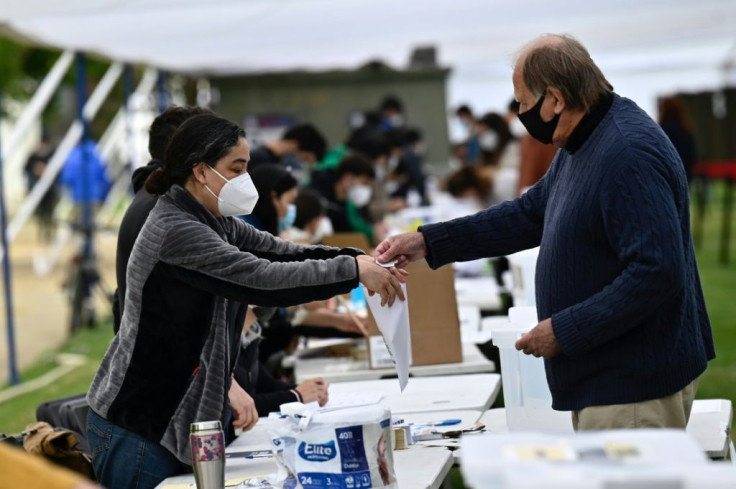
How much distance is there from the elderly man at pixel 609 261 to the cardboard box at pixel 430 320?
1681mm

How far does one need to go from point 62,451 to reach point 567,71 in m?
1.87

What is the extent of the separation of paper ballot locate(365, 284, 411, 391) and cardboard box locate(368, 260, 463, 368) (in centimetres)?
129

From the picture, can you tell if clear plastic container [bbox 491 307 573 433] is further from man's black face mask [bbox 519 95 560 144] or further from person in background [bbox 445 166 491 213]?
person in background [bbox 445 166 491 213]

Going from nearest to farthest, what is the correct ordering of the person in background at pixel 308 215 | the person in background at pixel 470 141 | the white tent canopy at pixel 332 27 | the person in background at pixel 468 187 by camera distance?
1. the person in background at pixel 308 215
2. the white tent canopy at pixel 332 27
3. the person in background at pixel 468 187
4. the person in background at pixel 470 141

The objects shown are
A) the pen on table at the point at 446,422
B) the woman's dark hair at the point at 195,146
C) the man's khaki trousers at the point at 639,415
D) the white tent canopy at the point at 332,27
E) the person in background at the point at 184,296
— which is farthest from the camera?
the white tent canopy at the point at 332,27

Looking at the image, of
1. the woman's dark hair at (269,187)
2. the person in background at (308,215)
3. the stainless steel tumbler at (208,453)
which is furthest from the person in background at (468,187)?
the stainless steel tumbler at (208,453)

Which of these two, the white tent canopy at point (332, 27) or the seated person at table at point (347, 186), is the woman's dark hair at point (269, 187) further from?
the seated person at table at point (347, 186)

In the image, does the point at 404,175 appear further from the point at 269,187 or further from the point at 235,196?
the point at 235,196

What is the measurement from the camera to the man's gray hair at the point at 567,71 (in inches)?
119

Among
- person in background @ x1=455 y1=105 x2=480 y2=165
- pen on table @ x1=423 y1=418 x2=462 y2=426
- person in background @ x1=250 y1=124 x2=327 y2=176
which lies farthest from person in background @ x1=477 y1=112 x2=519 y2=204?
pen on table @ x1=423 y1=418 x2=462 y2=426

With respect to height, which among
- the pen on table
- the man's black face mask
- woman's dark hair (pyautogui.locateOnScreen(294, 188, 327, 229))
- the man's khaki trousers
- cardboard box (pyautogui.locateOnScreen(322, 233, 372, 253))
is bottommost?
the pen on table

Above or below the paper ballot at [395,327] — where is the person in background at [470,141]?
above

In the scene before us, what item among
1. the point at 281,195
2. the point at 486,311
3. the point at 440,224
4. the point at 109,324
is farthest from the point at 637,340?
the point at 109,324

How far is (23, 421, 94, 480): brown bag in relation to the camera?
3.75 metres
